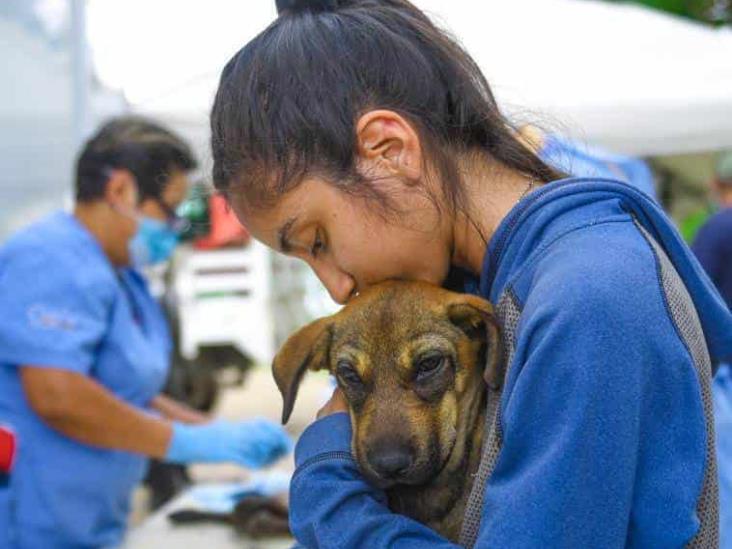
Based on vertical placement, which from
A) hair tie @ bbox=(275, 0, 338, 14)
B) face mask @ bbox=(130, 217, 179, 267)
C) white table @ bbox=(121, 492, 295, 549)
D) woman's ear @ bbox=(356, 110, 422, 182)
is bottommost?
white table @ bbox=(121, 492, 295, 549)

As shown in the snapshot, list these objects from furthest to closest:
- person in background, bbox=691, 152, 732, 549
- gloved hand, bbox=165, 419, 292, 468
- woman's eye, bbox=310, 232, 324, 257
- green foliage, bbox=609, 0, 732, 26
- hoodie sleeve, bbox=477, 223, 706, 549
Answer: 1. green foliage, bbox=609, 0, 732, 26
2. gloved hand, bbox=165, 419, 292, 468
3. person in background, bbox=691, 152, 732, 549
4. woman's eye, bbox=310, 232, 324, 257
5. hoodie sleeve, bbox=477, 223, 706, 549

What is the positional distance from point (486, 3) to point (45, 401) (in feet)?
20.9

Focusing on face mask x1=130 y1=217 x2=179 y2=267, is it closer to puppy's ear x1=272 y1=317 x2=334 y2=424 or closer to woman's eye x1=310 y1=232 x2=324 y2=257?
puppy's ear x1=272 y1=317 x2=334 y2=424

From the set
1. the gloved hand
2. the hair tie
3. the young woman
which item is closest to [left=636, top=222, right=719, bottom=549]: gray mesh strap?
the young woman

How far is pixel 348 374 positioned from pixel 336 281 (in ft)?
0.76

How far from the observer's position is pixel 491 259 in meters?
1.65

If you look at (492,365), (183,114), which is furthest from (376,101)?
(183,114)

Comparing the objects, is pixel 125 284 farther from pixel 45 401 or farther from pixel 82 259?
pixel 45 401

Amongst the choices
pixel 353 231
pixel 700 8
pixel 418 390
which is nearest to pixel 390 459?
pixel 418 390

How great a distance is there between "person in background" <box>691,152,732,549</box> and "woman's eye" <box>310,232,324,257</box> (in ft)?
5.01

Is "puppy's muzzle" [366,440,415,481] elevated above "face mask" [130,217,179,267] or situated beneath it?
elevated above

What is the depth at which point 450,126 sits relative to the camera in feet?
5.59

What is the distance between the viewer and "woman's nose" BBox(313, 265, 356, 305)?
1.81 m

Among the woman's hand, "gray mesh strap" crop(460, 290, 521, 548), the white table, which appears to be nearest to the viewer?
"gray mesh strap" crop(460, 290, 521, 548)
